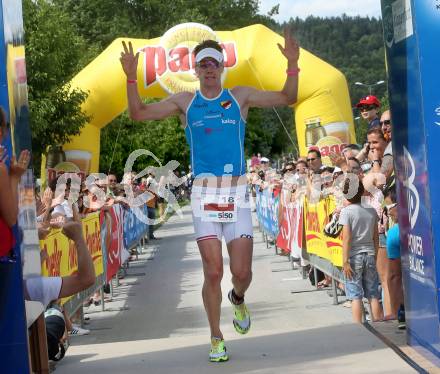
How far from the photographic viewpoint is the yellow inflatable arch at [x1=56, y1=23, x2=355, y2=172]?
63.0 ft

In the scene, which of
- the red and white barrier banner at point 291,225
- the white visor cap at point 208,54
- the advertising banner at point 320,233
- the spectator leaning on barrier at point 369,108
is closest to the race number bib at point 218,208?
the white visor cap at point 208,54

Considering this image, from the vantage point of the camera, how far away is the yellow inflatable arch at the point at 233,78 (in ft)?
63.0

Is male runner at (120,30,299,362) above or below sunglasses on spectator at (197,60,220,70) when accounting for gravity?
below

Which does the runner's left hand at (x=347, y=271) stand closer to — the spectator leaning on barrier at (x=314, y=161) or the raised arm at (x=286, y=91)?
the raised arm at (x=286, y=91)

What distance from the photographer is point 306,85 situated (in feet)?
63.4

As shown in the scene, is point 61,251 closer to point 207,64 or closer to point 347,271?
point 347,271

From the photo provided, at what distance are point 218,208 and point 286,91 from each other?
90 cm

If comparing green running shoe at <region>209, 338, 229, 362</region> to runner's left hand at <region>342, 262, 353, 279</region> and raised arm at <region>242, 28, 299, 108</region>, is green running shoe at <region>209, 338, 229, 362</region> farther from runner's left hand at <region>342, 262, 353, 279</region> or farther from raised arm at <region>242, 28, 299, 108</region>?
runner's left hand at <region>342, 262, 353, 279</region>

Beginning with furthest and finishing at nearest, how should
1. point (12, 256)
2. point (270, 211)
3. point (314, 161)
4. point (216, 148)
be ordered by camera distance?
point (270, 211), point (314, 161), point (216, 148), point (12, 256)

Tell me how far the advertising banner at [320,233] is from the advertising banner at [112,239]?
3.02 metres

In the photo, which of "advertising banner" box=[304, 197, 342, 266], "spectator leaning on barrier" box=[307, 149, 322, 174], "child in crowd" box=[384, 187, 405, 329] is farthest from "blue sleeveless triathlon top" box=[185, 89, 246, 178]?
"spectator leaning on barrier" box=[307, 149, 322, 174]

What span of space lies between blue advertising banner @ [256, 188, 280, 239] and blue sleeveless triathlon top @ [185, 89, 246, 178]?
40.5 ft

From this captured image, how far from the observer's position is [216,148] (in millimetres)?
6059

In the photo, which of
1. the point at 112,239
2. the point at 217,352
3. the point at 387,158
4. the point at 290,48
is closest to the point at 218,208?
the point at 217,352
